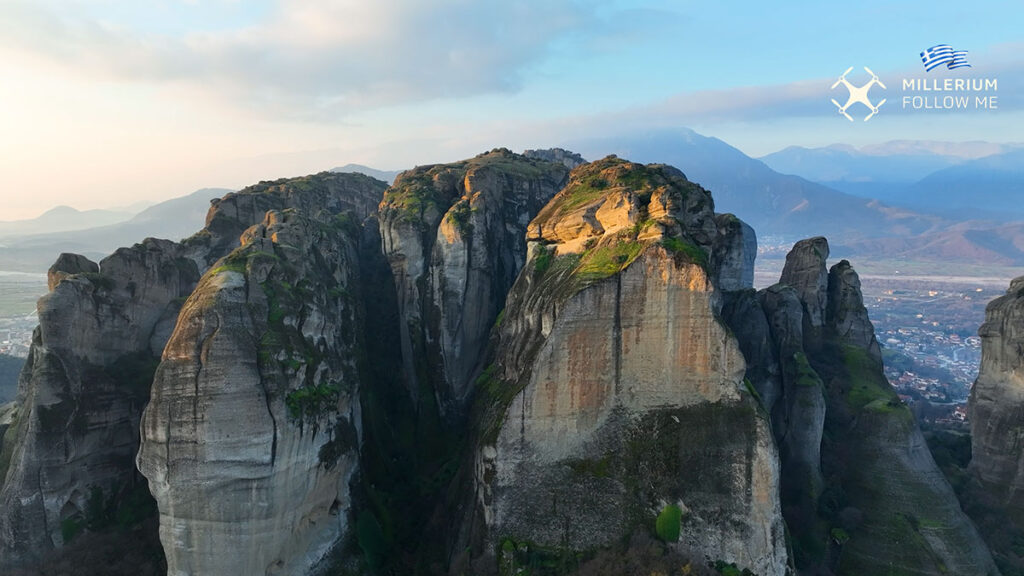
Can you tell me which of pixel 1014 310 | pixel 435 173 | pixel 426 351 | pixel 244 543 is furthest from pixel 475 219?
pixel 1014 310

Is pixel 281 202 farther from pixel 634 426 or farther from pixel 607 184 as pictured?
pixel 634 426

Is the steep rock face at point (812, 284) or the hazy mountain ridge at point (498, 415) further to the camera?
the steep rock face at point (812, 284)

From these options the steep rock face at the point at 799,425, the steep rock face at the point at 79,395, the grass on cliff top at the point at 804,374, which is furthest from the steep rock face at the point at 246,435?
the grass on cliff top at the point at 804,374

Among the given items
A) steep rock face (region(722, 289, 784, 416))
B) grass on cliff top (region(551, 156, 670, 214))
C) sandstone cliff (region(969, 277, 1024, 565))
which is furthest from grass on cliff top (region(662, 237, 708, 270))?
sandstone cliff (region(969, 277, 1024, 565))

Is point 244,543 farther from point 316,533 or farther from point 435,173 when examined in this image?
point 435,173

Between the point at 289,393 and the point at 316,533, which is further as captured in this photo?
the point at 316,533

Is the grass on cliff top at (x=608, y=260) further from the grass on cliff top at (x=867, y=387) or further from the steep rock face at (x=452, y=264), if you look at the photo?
the grass on cliff top at (x=867, y=387)
